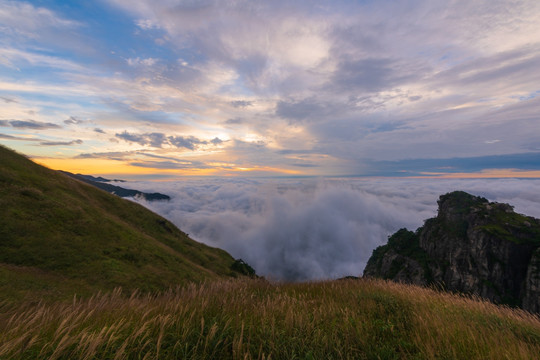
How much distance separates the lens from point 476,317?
17.8ft

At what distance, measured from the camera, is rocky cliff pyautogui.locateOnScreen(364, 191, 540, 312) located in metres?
60.5

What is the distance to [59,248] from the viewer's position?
19.9 metres

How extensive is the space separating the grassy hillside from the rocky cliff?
4768cm

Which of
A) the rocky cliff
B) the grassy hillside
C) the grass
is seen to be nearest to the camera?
the grass

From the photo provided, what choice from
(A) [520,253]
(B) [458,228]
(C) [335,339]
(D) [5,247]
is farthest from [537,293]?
(D) [5,247]

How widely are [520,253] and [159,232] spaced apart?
297 ft

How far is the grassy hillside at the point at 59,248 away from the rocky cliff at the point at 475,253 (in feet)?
156

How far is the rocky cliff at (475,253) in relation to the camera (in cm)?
6050

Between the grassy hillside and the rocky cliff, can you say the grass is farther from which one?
the rocky cliff

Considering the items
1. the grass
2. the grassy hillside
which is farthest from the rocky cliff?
the grass

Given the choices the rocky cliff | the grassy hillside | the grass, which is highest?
the grass

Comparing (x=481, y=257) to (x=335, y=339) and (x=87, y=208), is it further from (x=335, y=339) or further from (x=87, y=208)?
(x=87, y=208)

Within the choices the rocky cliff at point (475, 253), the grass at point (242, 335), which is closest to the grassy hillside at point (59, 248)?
the grass at point (242, 335)

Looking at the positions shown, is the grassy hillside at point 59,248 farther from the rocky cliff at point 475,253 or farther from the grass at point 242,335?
the rocky cliff at point 475,253
